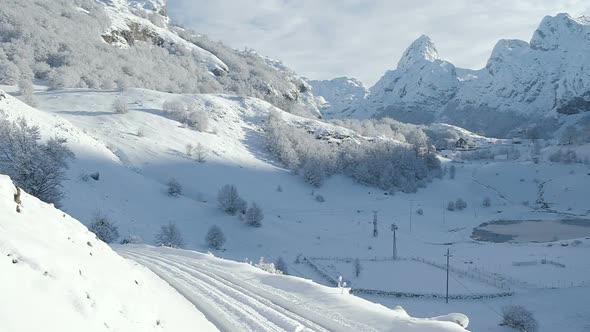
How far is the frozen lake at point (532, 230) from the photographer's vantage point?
2596 inches

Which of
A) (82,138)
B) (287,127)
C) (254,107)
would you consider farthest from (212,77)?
(82,138)

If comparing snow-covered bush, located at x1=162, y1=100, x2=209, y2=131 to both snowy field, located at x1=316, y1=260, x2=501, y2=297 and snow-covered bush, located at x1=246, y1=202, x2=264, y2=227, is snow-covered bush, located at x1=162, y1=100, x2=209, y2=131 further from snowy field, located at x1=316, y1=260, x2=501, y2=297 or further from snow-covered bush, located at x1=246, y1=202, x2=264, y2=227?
snowy field, located at x1=316, y1=260, x2=501, y2=297

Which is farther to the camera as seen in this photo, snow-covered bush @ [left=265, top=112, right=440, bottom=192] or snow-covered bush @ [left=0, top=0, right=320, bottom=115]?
snow-covered bush @ [left=0, top=0, right=320, bottom=115]

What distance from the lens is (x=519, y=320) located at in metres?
28.5

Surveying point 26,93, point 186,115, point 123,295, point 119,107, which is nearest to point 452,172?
point 186,115

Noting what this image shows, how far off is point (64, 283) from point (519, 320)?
94.8 feet

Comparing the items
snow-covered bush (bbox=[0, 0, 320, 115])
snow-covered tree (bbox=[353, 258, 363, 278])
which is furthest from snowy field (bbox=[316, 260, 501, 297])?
snow-covered bush (bbox=[0, 0, 320, 115])

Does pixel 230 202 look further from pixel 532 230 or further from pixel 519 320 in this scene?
pixel 532 230

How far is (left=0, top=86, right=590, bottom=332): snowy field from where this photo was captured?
3897 cm

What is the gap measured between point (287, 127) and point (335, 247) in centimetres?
4862

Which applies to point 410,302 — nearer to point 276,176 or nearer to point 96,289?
point 96,289

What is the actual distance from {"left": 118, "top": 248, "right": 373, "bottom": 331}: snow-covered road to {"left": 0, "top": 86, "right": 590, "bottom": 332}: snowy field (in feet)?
62.0

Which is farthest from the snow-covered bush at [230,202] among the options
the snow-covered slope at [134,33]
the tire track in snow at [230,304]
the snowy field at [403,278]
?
the snow-covered slope at [134,33]

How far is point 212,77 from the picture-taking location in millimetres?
139750
